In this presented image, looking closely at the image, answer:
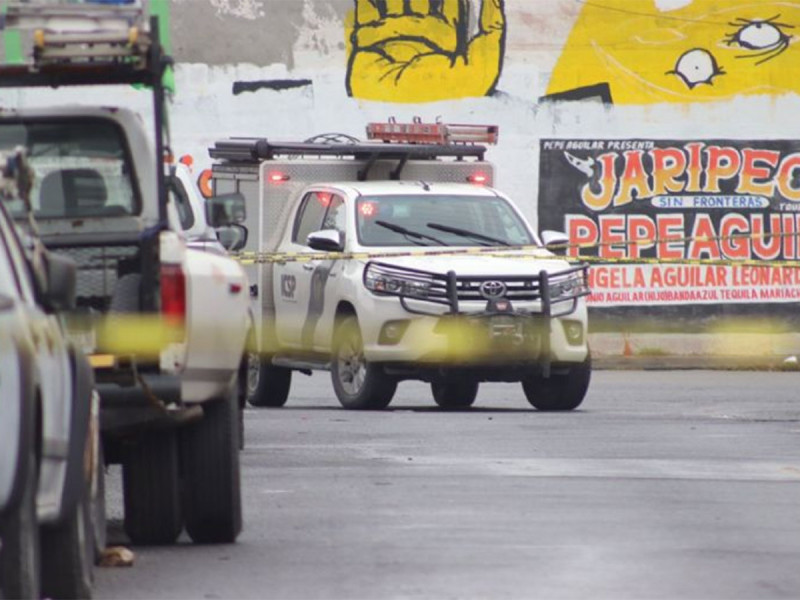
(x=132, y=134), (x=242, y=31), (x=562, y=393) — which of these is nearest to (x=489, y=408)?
(x=562, y=393)

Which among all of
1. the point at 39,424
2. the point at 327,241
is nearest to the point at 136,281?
the point at 39,424

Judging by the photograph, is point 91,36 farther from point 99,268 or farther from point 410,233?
point 410,233

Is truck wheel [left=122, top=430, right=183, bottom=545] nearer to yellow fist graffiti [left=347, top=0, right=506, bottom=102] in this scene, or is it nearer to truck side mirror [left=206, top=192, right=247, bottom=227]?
truck side mirror [left=206, top=192, right=247, bottom=227]

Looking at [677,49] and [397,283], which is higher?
[677,49]

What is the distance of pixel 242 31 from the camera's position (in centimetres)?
3231

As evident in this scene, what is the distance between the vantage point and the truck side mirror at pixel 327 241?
1992 centimetres

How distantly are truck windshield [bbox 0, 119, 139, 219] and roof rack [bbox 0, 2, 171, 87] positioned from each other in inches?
18.6

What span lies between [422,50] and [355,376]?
43.4 feet

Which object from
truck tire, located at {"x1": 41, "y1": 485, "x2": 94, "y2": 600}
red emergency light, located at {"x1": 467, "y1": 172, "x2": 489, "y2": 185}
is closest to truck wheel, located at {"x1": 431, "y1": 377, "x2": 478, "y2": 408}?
red emergency light, located at {"x1": 467, "y1": 172, "x2": 489, "y2": 185}

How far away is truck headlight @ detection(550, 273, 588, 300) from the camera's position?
1953cm

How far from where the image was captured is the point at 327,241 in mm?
19922

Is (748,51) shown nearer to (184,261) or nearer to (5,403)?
(184,261)

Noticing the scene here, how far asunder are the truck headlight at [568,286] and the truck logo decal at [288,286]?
264 centimetres

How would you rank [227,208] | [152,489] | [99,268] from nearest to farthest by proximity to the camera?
[99,268], [152,489], [227,208]
